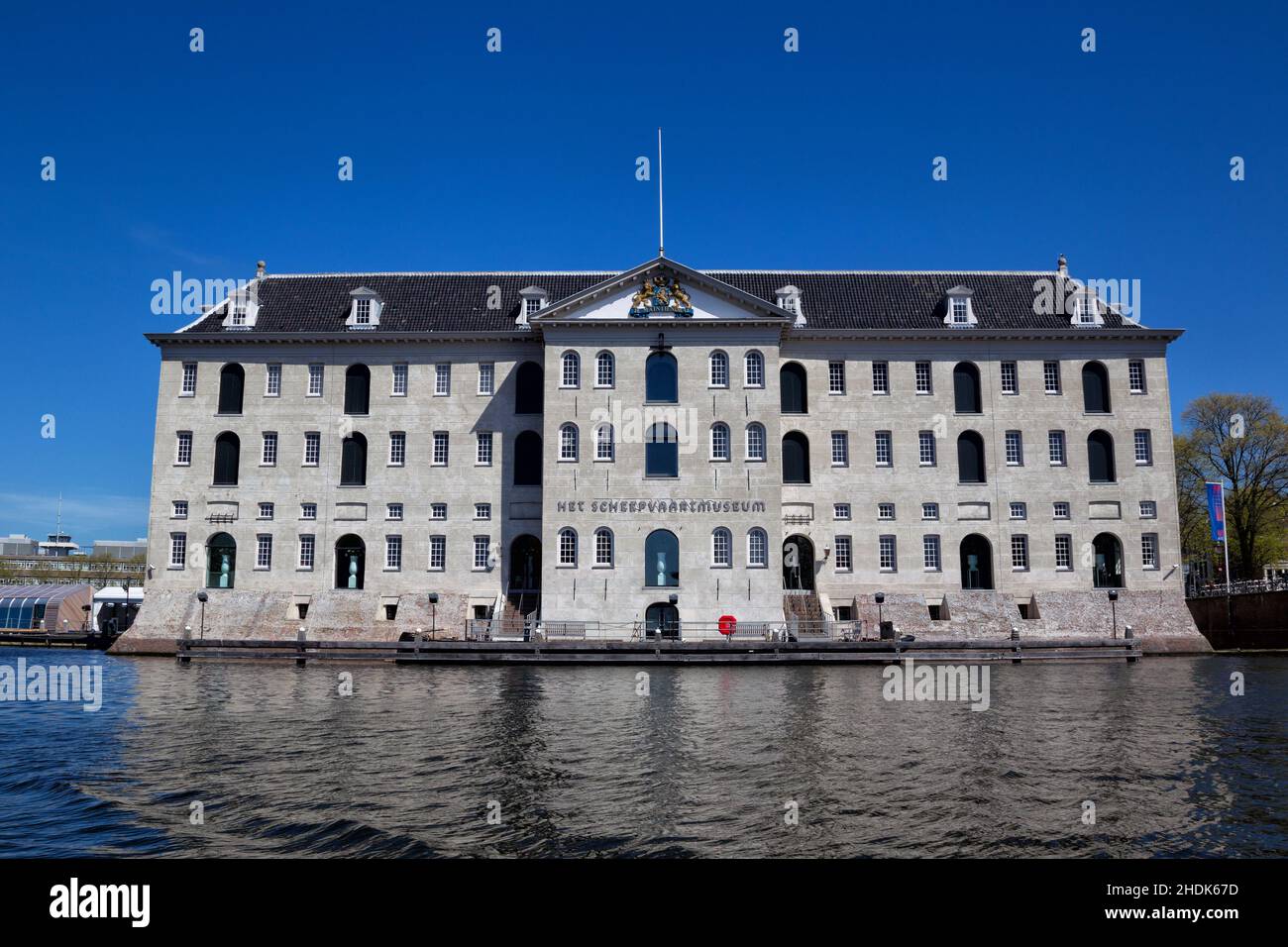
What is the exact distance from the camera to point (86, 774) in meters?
15.4

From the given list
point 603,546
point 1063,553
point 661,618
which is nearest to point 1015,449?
point 1063,553

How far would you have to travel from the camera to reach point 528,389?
162 ft

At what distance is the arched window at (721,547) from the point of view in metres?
45.3

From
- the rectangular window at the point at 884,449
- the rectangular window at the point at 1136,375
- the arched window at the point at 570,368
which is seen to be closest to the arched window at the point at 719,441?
the arched window at the point at 570,368

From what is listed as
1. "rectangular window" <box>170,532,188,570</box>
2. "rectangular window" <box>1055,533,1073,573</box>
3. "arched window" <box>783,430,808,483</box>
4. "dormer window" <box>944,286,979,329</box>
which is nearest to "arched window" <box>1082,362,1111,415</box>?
"dormer window" <box>944,286,979,329</box>

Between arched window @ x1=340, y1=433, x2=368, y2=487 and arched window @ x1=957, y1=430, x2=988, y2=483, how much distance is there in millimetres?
30886

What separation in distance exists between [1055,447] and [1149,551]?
694cm

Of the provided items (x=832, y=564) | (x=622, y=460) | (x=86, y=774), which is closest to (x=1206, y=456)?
(x=832, y=564)

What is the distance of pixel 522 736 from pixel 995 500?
117 ft

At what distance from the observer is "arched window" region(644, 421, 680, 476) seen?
46062mm

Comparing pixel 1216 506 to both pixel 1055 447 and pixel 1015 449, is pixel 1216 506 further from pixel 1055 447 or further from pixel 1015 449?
pixel 1015 449

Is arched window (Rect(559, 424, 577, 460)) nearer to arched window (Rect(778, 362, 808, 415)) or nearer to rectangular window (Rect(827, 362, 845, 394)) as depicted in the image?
arched window (Rect(778, 362, 808, 415))
